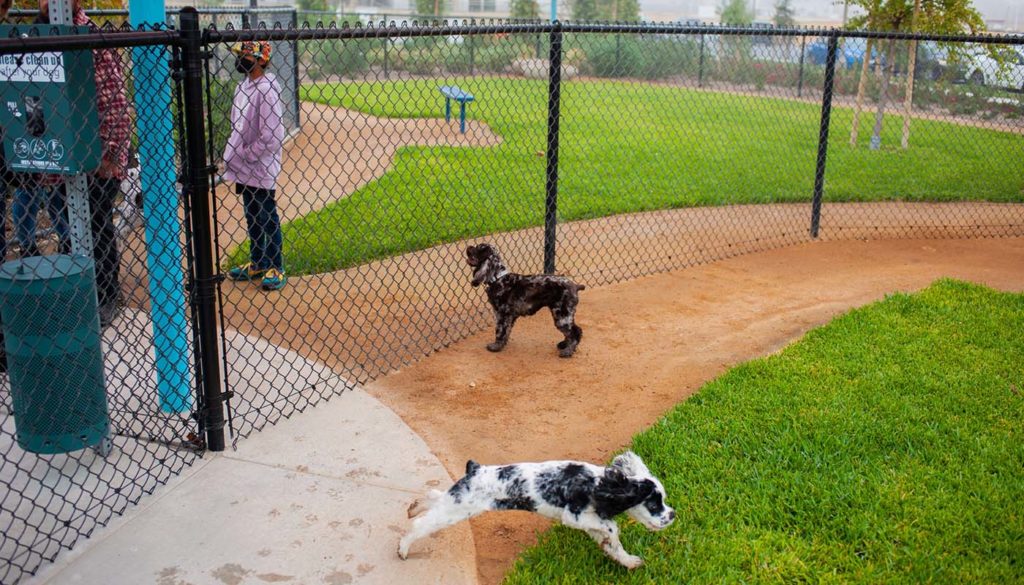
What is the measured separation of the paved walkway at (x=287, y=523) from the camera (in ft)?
12.4

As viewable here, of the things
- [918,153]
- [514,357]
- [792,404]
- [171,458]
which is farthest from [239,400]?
[918,153]

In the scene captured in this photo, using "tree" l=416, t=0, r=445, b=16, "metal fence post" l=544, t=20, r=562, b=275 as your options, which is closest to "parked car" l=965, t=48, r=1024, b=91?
"metal fence post" l=544, t=20, r=562, b=275

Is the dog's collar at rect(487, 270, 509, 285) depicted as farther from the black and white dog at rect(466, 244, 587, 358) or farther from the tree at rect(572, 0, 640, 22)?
the tree at rect(572, 0, 640, 22)

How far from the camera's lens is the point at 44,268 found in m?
4.32

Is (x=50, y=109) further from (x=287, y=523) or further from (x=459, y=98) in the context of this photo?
(x=459, y=98)

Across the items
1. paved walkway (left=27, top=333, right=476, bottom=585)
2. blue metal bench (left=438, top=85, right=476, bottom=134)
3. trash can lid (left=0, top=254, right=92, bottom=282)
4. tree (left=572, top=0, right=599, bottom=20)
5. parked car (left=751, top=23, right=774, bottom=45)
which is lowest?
paved walkway (left=27, top=333, right=476, bottom=585)

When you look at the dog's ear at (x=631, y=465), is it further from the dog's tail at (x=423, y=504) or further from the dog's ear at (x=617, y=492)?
the dog's tail at (x=423, y=504)

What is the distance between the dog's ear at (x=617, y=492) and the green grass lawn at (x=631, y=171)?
4.42 m

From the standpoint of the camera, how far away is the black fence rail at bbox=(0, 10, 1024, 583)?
4.35 meters

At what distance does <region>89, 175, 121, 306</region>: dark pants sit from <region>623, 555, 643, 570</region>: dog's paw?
3780mm

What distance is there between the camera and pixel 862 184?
38.4 feet

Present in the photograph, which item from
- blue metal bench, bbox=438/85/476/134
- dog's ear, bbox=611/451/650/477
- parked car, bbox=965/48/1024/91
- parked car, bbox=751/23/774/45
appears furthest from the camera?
blue metal bench, bbox=438/85/476/134

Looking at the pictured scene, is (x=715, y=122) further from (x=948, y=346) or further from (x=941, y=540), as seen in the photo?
(x=941, y=540)

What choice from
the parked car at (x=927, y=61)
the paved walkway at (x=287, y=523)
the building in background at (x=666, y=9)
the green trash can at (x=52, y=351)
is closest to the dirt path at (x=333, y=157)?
the green trash can at (x=52, y=351)
